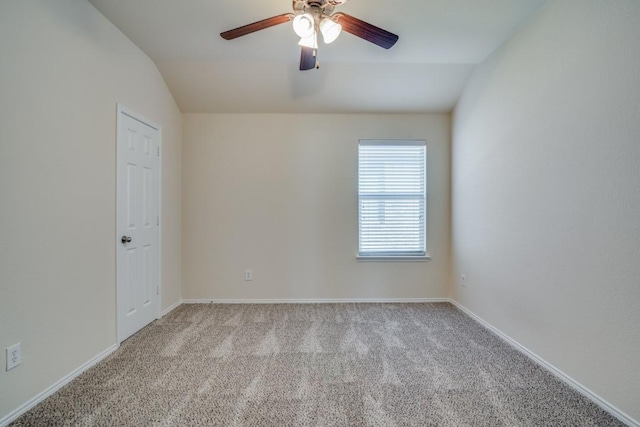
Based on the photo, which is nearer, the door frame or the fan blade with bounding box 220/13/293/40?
the fan blade with bounding box 220/13/293/40

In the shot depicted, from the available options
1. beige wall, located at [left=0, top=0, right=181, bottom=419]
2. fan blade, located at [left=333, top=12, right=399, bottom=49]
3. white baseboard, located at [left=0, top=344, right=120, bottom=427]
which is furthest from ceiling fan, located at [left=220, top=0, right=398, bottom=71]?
white baseboard, located at [left=0, top=344, right=120, bottom=427]

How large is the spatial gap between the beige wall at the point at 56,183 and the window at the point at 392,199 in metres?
2.49

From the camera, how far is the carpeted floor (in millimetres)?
1508

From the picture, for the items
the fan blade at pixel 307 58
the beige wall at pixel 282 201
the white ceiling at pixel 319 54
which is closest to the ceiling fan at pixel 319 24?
the fan blade at pixel 307 58

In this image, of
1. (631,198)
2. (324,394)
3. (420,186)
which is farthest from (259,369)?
(420,186)

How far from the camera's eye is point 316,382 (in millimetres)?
1809

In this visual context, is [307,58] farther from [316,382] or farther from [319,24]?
[316,382]

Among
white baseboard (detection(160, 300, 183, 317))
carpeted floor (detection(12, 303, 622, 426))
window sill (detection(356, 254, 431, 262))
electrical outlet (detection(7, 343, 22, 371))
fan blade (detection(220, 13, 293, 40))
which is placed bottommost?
carpeted floor (detection(12, 303, 622, 426))

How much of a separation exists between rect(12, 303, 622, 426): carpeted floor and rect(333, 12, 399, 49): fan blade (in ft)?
7.14

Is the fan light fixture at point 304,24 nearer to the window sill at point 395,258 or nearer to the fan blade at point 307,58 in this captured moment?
the fan blade at point 307,58

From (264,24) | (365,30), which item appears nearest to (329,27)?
(365,30)

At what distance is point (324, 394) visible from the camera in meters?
1.69

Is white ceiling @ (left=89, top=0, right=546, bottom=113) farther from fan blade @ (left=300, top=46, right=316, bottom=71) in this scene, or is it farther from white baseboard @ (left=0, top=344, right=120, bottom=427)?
white baseboard @ (left=0, top=344, right=120, bottom=427)

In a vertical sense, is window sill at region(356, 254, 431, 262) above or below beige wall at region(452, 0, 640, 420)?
below
